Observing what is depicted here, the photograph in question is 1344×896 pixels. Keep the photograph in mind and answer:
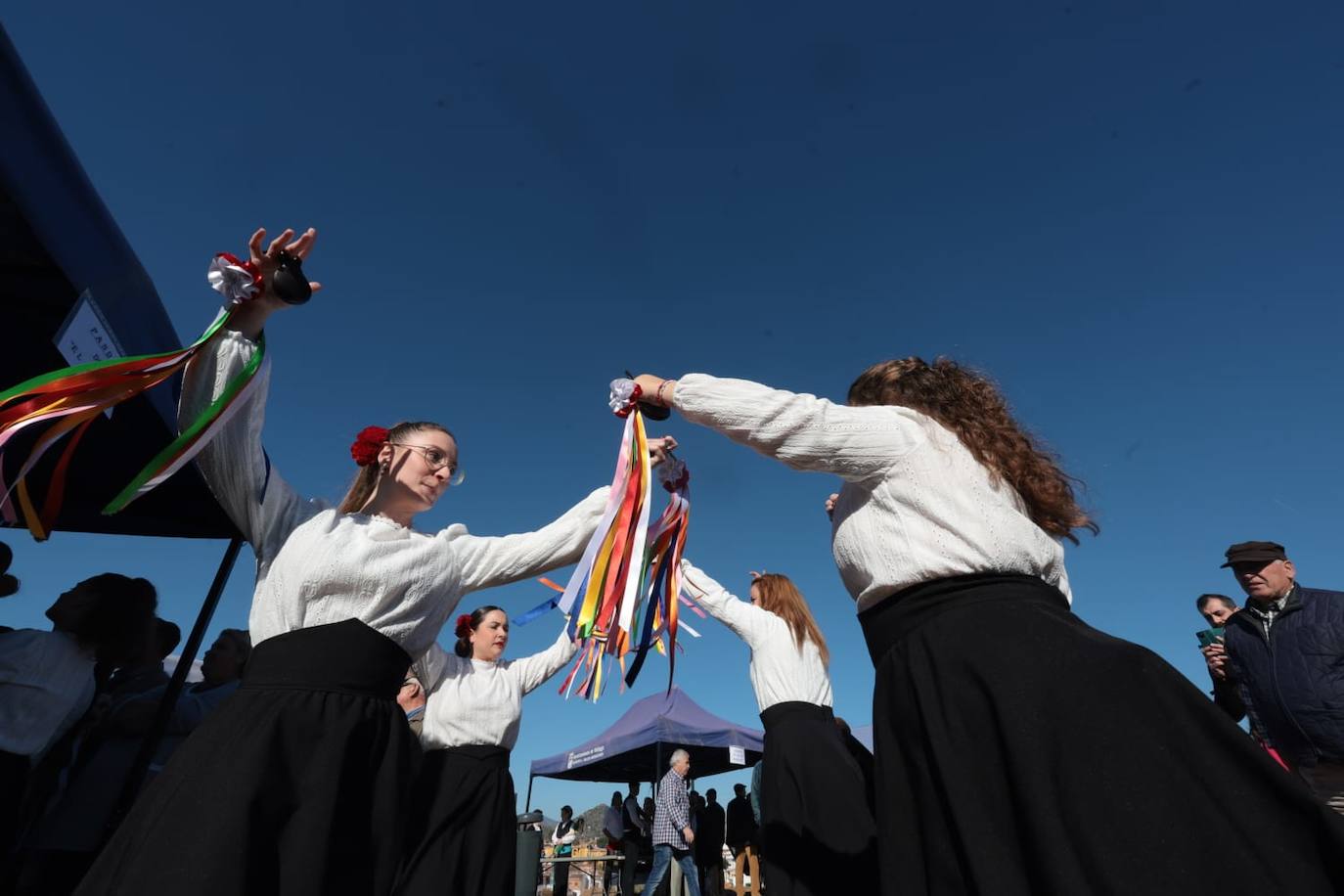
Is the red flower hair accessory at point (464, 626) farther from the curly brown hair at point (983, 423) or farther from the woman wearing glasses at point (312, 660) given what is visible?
the curly brown hair at point (983, 423)

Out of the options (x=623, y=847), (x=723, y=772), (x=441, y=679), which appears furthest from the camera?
(x=723, y=772)

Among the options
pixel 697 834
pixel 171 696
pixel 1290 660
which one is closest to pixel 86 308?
pixel 171 696

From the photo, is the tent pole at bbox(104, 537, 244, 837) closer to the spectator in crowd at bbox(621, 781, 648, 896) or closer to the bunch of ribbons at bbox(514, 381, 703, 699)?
the bunch of ribbons at bbox(514, 381, 703, 699)

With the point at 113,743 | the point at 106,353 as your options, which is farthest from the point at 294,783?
the point at 113,743

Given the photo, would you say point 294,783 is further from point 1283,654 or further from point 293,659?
point 1283,654

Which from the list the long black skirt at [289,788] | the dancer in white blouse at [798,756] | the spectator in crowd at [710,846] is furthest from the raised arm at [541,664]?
the spectator in crowd at [710,846]

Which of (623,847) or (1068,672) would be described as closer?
(1068,672)

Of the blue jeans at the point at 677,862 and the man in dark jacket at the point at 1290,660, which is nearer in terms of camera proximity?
the man in dark jacket at the point at 1290,660

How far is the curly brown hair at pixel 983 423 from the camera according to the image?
172cm

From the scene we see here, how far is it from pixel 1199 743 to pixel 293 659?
1.90 meters

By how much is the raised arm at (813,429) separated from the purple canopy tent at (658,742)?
34.2 feet

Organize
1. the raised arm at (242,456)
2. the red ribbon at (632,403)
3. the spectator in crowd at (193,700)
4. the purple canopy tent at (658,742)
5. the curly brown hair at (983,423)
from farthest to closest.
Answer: the purple canopy tent at (658,742) → the spectator in crowd at (193,700) → the red ribbon at (632,403) → the raised arm at (242,456) → the curly brown hair at (983,423)

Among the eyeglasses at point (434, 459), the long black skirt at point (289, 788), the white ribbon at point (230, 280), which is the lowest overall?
the long black skirt at point (289, 788)

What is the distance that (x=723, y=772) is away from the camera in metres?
19.1
